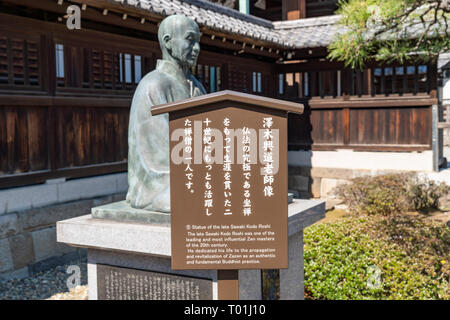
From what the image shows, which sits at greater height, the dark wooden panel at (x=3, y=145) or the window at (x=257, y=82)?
the window at (x=257, y=82)

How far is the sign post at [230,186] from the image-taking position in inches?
108

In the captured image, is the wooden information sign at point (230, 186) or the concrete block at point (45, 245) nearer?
the wooden information sign at point (230, 186)

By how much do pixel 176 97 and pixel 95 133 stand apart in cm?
455

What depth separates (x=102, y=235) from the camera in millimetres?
3900

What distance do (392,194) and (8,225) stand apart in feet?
23.8

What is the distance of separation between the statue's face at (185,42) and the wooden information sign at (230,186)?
150cm

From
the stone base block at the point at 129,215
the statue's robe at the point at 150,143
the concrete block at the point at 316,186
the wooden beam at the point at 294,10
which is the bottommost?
the concrete block at the point at 316,186

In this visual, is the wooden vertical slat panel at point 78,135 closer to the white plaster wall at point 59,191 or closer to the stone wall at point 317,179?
the white plaster wall at point 59,191

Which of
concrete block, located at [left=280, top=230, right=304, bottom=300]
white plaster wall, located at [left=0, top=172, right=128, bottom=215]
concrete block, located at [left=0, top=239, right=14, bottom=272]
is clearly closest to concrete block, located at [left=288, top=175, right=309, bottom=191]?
white plaster wall, located at [left=0, top=172, right=128, bottom=215]

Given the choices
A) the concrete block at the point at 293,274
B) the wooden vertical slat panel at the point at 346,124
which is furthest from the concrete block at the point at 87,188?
the wooden vertical slat panel at the point at 346,124

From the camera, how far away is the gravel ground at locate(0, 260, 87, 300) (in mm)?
6180

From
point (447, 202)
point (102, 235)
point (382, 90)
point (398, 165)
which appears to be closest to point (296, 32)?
point (382, 90)

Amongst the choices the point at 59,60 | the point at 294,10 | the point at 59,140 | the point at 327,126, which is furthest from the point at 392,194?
the point at 294,10

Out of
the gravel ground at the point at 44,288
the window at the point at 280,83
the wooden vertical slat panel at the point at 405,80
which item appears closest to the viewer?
the gravel ground at the point at 44,288
